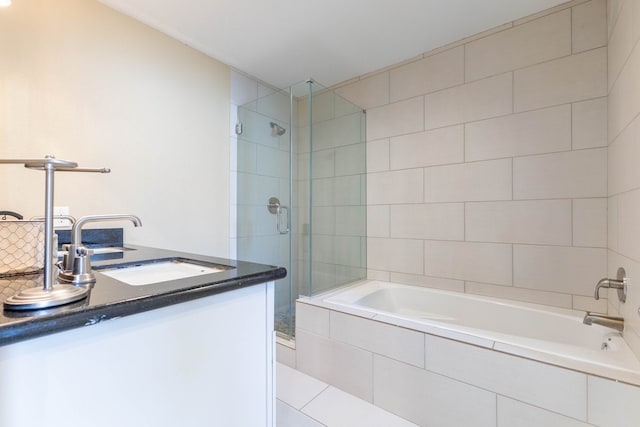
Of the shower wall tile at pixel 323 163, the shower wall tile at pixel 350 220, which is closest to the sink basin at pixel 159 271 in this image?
the shower wall tile at pixel 323 163

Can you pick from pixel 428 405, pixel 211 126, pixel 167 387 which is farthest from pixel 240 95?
pixel 428 405

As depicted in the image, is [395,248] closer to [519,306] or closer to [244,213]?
[519,306]

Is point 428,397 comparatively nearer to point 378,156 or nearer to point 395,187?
point 395,187

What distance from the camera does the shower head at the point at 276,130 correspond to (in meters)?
2.52

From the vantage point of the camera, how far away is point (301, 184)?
2398 millimetres

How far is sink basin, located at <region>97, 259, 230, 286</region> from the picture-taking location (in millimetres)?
980

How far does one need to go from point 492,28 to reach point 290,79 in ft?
5.50

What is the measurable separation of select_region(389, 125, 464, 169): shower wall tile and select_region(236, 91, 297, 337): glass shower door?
3.13 ft

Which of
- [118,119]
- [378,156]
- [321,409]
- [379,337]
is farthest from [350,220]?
[118,119]

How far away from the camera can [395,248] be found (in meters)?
2.36

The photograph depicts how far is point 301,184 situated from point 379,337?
4.48 feet

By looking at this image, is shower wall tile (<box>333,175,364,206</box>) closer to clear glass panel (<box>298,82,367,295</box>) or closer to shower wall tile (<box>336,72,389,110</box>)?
clear glass panel (<box>298,82,367,295</box>)

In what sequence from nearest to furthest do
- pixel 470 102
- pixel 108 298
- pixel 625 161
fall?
pixel 108 298
pixel 625 161
pixel 470 102

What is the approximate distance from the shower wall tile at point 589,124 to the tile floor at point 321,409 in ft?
6.13
